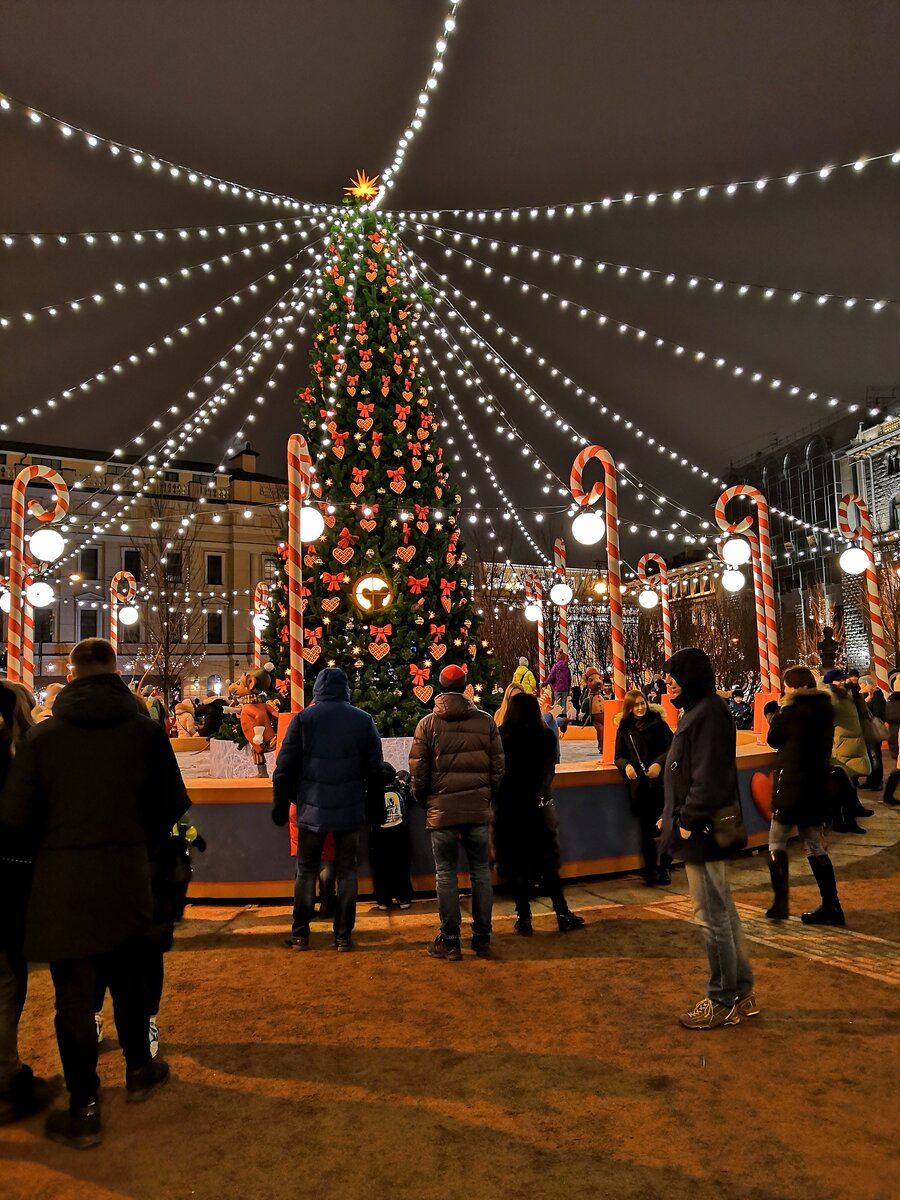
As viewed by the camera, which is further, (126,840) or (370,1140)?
(126,840)

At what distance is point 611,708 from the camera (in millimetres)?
9656

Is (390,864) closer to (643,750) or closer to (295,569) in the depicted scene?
(643,750)

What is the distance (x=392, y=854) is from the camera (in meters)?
7.32

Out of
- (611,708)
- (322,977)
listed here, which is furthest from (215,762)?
(322,977)

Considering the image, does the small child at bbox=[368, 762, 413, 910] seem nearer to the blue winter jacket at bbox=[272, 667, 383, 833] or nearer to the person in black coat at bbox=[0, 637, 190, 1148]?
the blue winter jacket at bbox=[272, 667, 383, 833]

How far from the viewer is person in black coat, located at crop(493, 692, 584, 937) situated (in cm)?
634

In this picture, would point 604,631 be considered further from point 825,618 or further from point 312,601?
point 312,601

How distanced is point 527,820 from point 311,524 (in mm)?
4794

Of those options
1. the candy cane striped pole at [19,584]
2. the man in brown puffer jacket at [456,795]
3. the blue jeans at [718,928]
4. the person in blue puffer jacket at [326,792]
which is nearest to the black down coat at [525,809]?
the man in brown puffer jacket at [456,795]

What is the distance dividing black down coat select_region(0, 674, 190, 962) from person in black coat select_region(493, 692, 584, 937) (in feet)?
10.7

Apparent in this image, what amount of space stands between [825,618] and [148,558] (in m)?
36.9

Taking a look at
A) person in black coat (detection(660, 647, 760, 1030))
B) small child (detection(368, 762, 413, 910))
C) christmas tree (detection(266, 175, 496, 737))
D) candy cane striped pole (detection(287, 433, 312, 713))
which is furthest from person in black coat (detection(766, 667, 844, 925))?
candy cane striped pole (detection(287, 433, 312, 713))

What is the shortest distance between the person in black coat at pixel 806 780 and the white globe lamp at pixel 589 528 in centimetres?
475

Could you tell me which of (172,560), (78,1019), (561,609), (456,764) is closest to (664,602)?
(561,609)
